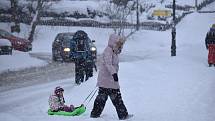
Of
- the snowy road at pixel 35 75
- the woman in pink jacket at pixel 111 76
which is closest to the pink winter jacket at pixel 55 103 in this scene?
the woman in pink jacket at pixel 111 76

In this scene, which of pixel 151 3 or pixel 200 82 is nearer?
pixel 200 82

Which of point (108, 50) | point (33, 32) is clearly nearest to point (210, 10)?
point (33, 32)

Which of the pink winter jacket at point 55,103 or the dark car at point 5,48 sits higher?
the pink winter jacket at point 55,103

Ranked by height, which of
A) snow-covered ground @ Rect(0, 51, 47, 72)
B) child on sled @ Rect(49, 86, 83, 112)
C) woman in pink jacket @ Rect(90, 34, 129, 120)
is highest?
woman in pink jacket @ Rect(90, 34, 129, 120)

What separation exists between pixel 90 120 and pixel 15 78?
8.63 metres

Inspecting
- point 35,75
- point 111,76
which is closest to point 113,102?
point 111,76

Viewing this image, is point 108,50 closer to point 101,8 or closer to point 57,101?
point 57,101

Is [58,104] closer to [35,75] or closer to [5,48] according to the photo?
[35,75]

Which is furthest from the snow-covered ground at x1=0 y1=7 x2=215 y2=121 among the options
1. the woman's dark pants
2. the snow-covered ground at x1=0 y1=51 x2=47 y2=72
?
the snow-covered ground at x1=0 y1=51 x2=47 y2=72

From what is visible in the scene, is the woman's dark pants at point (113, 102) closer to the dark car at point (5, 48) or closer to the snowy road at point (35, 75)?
the snowy road at point (35, 75)

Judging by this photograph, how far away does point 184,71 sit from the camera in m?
18.3

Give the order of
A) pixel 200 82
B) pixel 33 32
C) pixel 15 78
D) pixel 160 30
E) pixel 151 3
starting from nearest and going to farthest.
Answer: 1. pixel 200 82
2. pixel 15 78
3. pixel 33 32
4. pixel 160 30
5. pixel 151 3

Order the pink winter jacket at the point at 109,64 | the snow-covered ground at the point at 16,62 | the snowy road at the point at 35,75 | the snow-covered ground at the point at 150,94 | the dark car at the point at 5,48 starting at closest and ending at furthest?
1. the pink winter jacket at the point at 109,64
2. the snow-covered ground at the point at 150,94
3. the snowy road at the point at 35,75
4. the snow-covered ground at the point at 16,62
5. the dark car at the point at 5,48

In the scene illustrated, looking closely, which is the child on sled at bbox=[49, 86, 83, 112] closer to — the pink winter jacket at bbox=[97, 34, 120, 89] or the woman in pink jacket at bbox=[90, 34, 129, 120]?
the woman in pink jacket at bbox=[90, 34, 129, 120]
